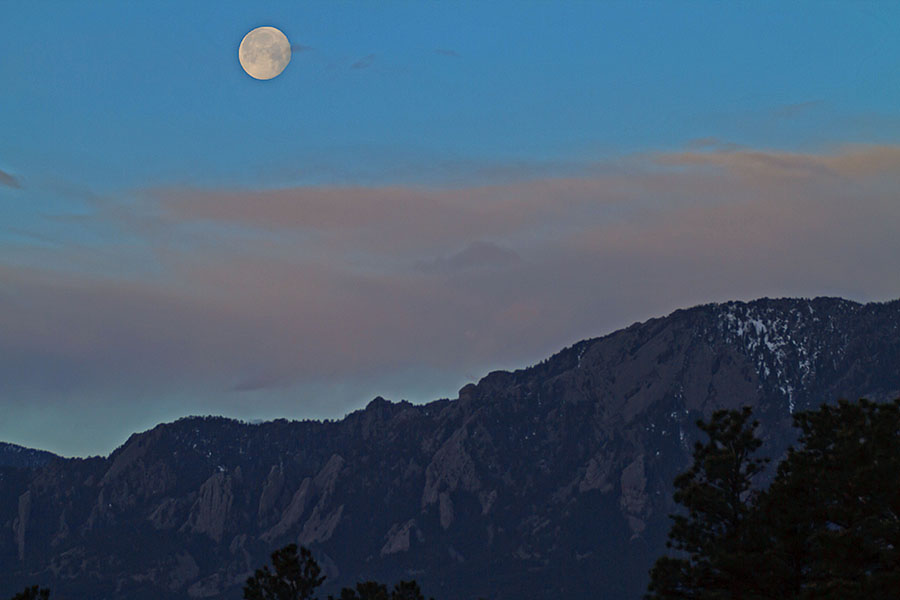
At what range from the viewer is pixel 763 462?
79.9 meters

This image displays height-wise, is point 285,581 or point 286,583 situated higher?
point 285,581

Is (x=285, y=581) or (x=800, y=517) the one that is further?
(x=285, y=581)

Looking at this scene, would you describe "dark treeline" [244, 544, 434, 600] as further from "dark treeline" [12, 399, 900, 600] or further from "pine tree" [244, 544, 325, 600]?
"dark treeline" [12, 399, 900, 600]

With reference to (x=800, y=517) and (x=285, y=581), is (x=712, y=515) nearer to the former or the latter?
(x=800, y=517)

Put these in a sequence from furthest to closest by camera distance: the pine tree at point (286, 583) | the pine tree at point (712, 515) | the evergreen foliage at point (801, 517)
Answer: the pine tree at point (286, 583), the pine tree at point (712, 515), the evergreen foliage at point (801, 517)

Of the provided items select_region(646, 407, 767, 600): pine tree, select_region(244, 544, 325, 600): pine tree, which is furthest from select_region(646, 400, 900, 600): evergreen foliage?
select_region(244, 544, 325, 600): pine tree

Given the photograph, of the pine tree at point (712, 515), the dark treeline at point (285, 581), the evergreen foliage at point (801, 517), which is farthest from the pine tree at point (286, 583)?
the pine tree at point (712, 515)

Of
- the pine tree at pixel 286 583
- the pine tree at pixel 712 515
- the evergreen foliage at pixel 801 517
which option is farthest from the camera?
the pine tree at pixel 286 583

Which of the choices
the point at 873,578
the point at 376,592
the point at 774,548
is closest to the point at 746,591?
the point at 774,548

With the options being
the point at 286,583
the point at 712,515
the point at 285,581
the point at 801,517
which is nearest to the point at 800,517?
the point at 801,517

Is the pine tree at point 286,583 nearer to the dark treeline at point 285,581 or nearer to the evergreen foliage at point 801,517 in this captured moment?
the dark treeline at point 285,581

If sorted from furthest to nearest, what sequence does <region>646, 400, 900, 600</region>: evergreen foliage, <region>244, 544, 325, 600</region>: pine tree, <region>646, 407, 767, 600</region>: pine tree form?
<region>244, 544, 325, 600</region>: pine tree → <region>646, 407, 767, 600</region>: pine tree → <region>646, 400, 900, 600</region>: evergreen foliage

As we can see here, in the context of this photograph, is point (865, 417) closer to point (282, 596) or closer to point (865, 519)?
point (865, 519)

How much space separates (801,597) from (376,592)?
76152 mm
